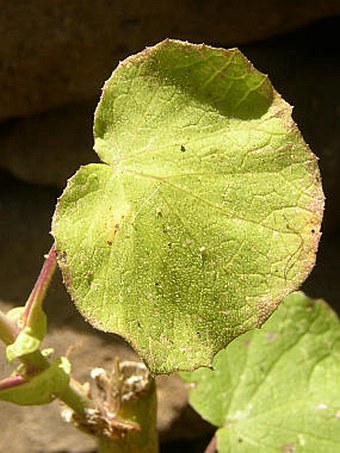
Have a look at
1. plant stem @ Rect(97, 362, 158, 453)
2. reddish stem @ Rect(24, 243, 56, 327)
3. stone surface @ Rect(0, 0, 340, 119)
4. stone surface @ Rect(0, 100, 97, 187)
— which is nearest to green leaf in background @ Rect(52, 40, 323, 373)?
reddish stem @ Rect(24, 243, 56, 327)

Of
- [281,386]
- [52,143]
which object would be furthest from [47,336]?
[281,386]

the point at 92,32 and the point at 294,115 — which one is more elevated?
the point at 92,32

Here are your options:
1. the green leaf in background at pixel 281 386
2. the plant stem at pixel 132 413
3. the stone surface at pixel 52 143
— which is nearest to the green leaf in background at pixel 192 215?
the plant stem at pixel 132 413

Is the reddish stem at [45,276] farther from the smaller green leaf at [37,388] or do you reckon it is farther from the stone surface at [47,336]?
the stone surface at [47,336]

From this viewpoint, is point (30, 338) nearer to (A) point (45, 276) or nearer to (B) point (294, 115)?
(A) point (45, 276)

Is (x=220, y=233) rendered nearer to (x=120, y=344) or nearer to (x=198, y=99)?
(x=198, y=99)

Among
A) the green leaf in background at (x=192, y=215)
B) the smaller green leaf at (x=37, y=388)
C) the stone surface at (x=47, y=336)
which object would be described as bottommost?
the stone surface at (x=47, y=336)
